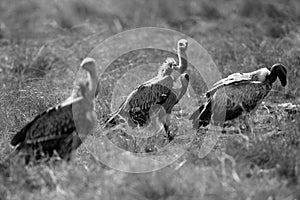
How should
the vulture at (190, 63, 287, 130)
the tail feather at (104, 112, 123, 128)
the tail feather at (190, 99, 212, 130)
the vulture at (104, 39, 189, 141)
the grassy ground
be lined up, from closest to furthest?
the grassy ground < the vulture at (190, 63, 287, 130) < the tail feather at (190, 99, 212, 130) < the tail feather at (104, 112, 123, 128) < the vulture at (104, 39, 189, 141)

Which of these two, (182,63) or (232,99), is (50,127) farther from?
(182,63)

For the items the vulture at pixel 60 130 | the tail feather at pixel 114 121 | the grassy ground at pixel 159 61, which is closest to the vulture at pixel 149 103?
the tail feather at pixel 114 121

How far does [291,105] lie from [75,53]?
4.98 metres

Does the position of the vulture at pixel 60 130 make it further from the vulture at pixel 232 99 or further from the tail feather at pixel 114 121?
the vulture at pixel 232 99

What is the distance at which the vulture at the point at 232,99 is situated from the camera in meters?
7.30

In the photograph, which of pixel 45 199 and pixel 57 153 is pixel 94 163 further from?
pixel 45 199

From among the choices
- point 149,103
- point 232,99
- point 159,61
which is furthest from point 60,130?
point 159,61

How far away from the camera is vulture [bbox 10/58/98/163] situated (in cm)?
593

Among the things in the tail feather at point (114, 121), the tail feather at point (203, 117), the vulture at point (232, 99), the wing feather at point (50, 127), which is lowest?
the tail feather at point (114, 121)

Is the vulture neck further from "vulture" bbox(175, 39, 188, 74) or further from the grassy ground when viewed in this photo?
the grassy ground

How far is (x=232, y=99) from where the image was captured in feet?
24.0

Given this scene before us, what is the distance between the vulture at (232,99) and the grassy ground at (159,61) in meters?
0.19

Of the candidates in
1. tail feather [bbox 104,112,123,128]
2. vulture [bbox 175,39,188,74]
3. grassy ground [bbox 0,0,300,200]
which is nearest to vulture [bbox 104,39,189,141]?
tail feather [bbox 104,112,123,128]

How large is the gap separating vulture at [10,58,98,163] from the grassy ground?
0.30 metres
